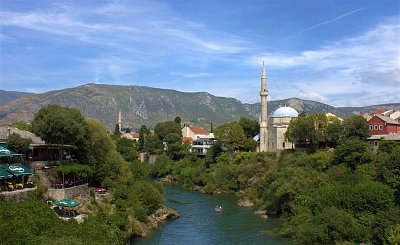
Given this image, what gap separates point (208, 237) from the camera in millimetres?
36312

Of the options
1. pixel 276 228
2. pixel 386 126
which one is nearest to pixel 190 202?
pixel 276 228

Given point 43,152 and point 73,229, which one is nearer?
point 73,229

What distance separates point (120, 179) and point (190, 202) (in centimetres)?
1386

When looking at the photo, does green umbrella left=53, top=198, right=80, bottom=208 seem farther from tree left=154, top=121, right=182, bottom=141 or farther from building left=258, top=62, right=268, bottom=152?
tree left=154, top=121, right=182, bottom=141

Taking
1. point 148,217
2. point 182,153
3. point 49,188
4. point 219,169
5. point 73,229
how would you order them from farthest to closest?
1. point 182,153
2. point 219,169
3. point 148,217
4. point 49,188
5. point 73,229

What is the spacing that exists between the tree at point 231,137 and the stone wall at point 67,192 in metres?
38.0

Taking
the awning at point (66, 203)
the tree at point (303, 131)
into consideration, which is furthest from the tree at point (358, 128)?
the awning at point (66, 203)

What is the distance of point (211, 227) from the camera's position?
40.0 meters

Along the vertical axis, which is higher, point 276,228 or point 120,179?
point 120,179

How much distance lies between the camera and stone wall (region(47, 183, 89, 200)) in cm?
3188

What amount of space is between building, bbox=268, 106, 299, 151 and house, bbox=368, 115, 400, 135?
13288mm

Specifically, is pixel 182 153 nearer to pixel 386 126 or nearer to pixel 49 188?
pixel 386 126

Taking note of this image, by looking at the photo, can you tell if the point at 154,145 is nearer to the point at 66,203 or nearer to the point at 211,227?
the point at 211,227

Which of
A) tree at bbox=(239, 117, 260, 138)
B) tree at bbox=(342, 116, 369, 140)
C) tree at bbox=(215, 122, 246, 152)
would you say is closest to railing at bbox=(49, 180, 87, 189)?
tree at bbox=(342, 116, 369, 140)
